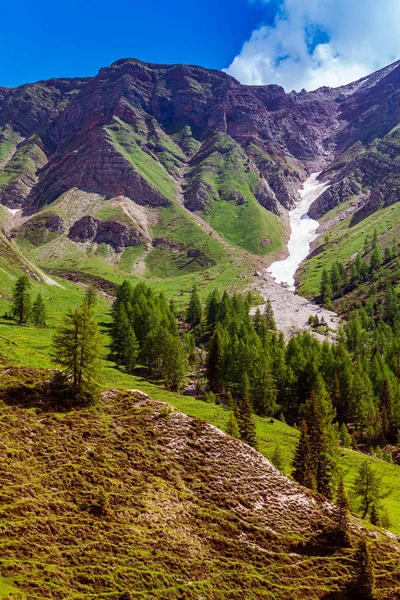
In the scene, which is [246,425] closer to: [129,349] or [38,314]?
[129,349]

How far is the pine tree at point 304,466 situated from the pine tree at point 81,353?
2495 cm

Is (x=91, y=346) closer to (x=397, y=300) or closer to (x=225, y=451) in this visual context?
(x=225, y=451)

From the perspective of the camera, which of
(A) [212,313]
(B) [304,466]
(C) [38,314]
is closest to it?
(B) [304,466]

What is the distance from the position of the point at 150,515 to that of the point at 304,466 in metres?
25.4

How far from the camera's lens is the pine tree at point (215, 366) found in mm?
99688

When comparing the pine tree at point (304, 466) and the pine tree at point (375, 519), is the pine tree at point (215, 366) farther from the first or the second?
the pine tree at point (375, 519)

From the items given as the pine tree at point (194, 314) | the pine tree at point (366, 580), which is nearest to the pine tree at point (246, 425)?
the pine tree at point (366, 580)


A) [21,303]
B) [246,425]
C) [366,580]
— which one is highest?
[21,303]

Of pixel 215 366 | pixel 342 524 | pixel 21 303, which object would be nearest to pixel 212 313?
pixel 215 366

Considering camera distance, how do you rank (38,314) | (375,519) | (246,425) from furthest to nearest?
(38,314)
(246,425)
(375,519)

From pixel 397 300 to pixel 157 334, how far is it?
465 feet

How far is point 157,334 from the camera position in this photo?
323 feet

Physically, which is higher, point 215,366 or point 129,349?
point 129,349

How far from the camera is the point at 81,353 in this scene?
113ft
